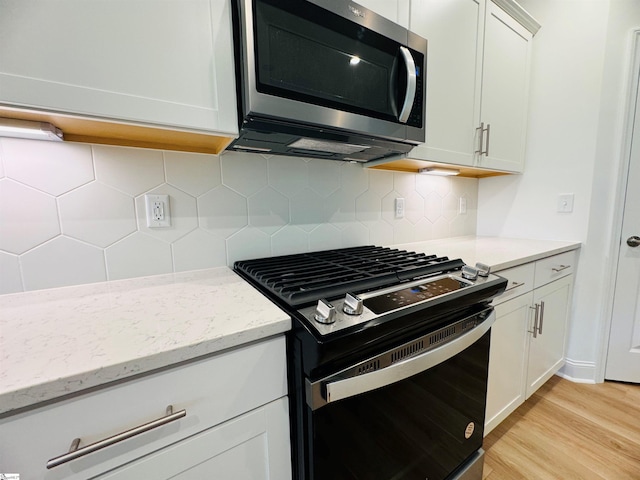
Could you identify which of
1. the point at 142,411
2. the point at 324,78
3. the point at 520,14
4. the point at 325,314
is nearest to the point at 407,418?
the point at 325,314

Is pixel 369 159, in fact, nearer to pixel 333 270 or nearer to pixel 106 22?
pixel 333 270

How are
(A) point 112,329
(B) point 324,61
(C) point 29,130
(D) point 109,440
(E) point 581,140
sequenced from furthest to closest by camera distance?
1. (E) point 581,140
2. (B) point 324,61
3. (C) point 29,130
4. (A) point 112,329
5. (D) point 109,440

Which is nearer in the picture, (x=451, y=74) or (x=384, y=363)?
(x=384, y=363)

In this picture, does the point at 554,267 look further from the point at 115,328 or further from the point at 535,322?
the point at 115,328

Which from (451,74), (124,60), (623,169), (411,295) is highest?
(451,74)

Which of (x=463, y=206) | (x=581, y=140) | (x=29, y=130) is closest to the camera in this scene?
(x=29, y=130)

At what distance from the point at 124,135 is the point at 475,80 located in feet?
→ 5.17

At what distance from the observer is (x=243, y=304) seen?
69 cm

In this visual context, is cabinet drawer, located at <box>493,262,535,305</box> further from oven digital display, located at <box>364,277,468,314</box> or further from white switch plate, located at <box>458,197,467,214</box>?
white switch plate, located at <box>458,197,467,214</box>

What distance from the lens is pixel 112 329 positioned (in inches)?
22.2

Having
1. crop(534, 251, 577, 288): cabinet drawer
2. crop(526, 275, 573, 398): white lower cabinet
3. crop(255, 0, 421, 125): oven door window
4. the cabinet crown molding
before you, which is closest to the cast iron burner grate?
crop(255, 0, 421, 125): oven door window

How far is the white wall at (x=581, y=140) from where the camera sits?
156cm

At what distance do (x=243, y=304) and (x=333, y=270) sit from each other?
337mm

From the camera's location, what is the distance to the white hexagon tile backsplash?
2.54ft
